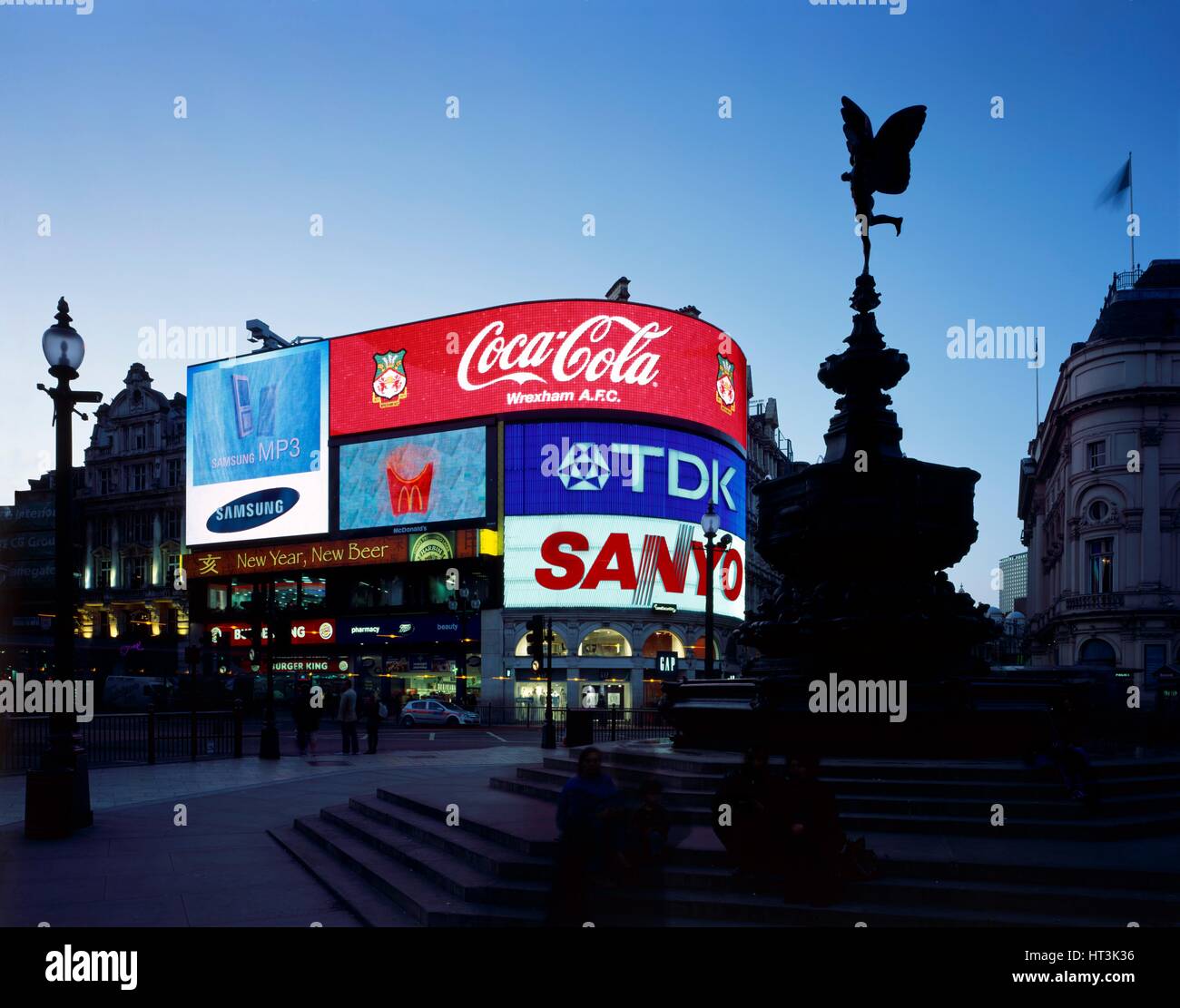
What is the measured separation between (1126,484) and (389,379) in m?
44.8

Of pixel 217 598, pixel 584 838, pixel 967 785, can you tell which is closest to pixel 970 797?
pixel 967 785

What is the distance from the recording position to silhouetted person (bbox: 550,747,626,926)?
310 inches

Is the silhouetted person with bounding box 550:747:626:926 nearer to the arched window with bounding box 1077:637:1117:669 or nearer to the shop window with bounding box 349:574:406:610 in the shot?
the arched window with bounding box 1077:637:1117:669

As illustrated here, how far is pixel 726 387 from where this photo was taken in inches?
2608

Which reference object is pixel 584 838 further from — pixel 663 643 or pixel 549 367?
pixel 663 643

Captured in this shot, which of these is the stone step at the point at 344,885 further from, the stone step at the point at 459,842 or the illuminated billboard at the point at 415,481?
the illuminated billboard at the point at 415,481

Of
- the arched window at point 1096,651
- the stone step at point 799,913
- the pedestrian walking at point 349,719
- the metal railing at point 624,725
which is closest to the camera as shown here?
the stone step at point 799,913

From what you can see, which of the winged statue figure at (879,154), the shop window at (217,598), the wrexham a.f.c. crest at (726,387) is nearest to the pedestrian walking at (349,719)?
the winged statue figure at (879,154)

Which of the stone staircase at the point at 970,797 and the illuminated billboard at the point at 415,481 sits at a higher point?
the illuminated billboard at the point at 415,481

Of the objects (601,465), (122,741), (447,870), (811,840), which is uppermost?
(601,465)

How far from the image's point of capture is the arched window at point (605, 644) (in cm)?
6041

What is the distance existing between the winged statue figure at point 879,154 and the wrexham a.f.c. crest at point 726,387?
51415mm

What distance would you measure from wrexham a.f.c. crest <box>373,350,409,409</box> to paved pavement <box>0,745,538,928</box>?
46877 millimetres

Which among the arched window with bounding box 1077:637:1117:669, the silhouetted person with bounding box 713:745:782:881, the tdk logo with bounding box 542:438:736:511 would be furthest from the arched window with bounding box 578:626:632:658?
the silhouetted person with bounding box 713:745:782:881
